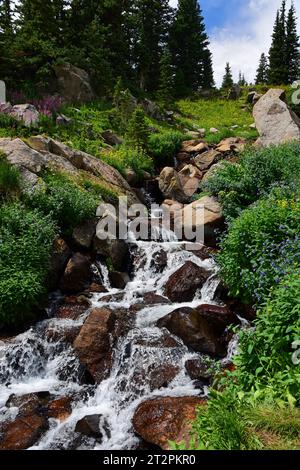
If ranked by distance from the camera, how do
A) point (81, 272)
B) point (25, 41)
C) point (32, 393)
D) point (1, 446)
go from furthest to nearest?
1. point (25, 41)
2. point (81, 272)
3. point (32, 393)
4. point (1, 446)

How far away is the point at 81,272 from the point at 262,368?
6.04 meters

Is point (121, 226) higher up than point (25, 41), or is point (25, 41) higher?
point (25, 41)

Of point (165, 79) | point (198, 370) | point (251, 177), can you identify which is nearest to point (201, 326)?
point (198, 370)

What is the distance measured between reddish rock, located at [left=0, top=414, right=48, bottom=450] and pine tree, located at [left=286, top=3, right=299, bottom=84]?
4243cm

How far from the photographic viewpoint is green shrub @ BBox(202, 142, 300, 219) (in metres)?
11.6

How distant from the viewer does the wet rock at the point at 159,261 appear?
36.0 feet

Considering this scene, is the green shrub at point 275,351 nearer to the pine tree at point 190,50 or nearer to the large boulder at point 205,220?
the large boulder at point 205,220

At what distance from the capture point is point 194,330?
762 centimetres

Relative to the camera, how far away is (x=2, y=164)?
10.9 meters

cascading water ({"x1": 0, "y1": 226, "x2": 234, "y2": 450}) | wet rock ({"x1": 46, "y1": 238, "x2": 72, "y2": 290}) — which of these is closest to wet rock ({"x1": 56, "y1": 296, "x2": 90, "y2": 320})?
cascading water ({"x1": 0, "y1": 226, "x2": 234, "y2": 450})

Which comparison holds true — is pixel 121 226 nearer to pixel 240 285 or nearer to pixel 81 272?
pixel 81 272

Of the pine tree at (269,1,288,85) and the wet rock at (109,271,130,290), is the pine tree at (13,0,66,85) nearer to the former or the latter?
the wet rock at (109,271,130,290)

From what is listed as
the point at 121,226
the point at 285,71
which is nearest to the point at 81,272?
the point at 121,226

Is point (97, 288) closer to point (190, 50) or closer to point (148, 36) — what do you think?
point (148, 36)
